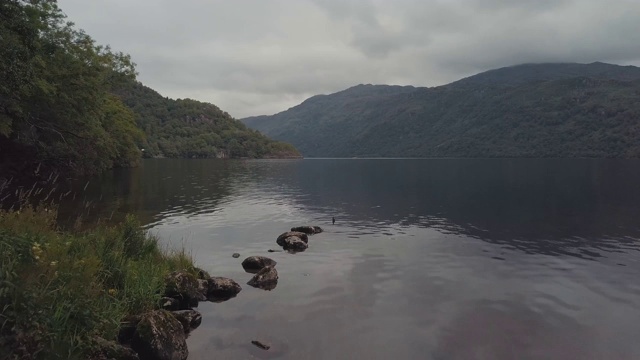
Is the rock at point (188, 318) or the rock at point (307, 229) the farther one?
the rock at point (307, 229)

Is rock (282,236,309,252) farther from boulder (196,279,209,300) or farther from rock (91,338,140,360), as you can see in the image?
rock (91,338,140,360)

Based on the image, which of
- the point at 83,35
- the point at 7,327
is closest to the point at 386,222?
the point at 7,327

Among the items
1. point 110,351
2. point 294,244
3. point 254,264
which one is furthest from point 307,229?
point 110,351

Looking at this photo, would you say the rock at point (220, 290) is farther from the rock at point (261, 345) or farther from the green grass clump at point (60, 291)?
the rock at point (261, 345)

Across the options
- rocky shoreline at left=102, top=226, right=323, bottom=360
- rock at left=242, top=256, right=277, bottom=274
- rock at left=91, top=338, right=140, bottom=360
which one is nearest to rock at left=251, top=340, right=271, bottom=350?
rocky shoreline at left=102, top=226, right=323, bottom=360

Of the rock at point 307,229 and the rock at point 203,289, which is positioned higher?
the rock at point 203,289

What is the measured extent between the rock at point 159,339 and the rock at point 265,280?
698cm

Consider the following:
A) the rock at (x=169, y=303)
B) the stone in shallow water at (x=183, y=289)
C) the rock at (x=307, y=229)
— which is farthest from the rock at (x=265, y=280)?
the rock at (x=307, y=229)

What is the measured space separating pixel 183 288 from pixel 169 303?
140 centimetres

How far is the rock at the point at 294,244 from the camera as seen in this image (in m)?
28.0

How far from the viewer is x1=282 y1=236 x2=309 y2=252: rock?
1104 inches

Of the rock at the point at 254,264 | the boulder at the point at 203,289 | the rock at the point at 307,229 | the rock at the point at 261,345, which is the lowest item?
the rock at the point at 307,229

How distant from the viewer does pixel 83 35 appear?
59625 mm

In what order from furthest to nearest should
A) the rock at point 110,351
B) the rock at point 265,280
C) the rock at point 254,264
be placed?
the rock at point 254,264
the rock at point 265,280
the rock at point 110,351
